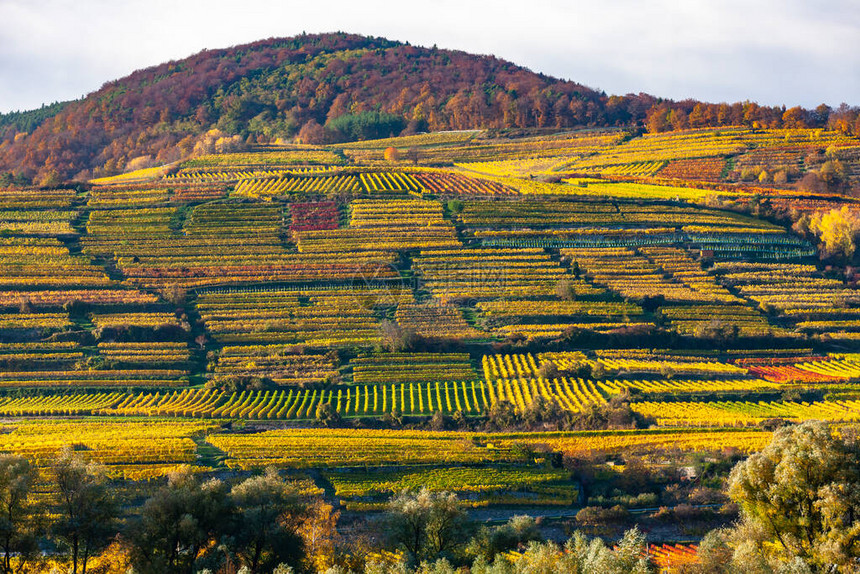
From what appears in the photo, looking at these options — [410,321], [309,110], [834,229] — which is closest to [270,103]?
[309,110]

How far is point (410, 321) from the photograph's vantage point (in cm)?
7619

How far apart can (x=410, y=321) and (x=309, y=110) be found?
106650mm

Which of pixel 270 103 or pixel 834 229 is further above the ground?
pixel 270 103

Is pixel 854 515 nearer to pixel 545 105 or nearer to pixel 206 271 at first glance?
pixel 206 271

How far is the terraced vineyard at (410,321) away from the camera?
54.7 meters

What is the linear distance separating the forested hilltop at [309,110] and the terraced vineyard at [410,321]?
3674 centimetres

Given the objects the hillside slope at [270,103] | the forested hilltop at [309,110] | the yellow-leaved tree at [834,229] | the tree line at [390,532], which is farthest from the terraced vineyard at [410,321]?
the hillside slope at [270,103]

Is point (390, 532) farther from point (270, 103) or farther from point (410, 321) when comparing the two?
point (270, 103)

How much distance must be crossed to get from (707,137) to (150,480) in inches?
4505

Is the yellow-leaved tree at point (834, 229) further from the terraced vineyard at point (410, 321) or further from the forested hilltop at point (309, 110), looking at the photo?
the forested hilltop at point (309, 110)

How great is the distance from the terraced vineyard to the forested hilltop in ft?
121

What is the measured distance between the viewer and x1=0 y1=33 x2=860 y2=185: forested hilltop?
148 m

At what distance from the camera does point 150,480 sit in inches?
1876

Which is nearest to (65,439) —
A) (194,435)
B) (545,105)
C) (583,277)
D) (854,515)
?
(194,435)
